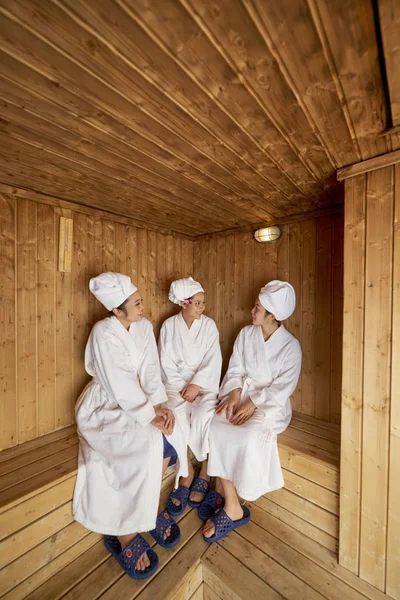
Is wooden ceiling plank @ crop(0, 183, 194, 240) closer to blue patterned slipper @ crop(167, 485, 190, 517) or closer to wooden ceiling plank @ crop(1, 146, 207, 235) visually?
wooden ceiling plank @ crop(1, 146, 207, 235)

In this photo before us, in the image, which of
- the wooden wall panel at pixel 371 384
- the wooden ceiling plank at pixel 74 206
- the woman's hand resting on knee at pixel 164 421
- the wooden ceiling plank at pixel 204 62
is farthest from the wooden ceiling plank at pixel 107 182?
the woman's hand resting on knee at pixel 164 421

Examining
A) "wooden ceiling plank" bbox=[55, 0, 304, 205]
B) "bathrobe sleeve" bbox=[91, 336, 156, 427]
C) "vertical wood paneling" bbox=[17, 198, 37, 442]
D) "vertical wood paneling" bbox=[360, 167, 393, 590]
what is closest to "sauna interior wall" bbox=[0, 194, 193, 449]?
"vertical wood paneling" bbox=[17, 198, 37, 442]

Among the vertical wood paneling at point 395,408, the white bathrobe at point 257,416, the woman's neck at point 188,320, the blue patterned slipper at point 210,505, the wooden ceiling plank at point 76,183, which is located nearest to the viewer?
the vertical wood paneling at point 395,408

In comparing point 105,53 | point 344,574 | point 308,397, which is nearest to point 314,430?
point 308,397

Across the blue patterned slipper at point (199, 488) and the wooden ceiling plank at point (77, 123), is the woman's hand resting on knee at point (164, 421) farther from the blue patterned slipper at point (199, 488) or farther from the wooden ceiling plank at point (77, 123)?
the wooden ceiling plank at point (77, 123)

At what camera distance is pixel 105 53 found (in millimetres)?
758

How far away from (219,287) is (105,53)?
2.31 m

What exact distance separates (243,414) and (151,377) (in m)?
0.77

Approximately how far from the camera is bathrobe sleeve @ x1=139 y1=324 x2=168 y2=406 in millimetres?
1953

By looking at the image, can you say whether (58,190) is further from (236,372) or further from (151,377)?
(236,372)

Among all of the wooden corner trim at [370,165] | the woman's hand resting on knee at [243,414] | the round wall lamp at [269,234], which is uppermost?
the wooden corner trim at [370,165]

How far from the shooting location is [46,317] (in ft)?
6.46

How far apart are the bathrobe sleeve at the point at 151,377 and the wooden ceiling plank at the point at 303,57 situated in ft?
6.01

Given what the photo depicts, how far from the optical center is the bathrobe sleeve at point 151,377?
195cm
